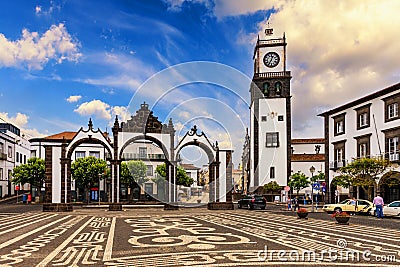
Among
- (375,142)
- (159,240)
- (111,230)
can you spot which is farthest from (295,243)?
(375,142)

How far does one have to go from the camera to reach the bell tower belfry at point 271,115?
2714 inches

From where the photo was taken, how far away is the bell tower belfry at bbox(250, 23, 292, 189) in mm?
68938

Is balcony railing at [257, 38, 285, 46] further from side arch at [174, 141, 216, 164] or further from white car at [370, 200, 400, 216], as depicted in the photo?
white car at [370, 200, 400, 216]

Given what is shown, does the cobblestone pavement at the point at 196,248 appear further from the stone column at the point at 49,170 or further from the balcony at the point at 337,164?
the balcony at the point at 337,164

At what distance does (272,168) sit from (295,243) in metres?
54.6

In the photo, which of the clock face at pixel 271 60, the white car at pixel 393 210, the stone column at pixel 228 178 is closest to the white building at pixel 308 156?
the clock face at pixel 271 60

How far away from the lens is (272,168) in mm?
69062

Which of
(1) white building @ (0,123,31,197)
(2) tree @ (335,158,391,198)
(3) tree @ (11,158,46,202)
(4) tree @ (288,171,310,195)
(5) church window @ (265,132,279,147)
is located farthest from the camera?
(5) church window @ (265,132,279,147)

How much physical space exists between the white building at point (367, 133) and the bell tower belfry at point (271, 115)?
16.3 m

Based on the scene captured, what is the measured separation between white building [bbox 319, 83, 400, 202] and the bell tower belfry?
16265 millimetres

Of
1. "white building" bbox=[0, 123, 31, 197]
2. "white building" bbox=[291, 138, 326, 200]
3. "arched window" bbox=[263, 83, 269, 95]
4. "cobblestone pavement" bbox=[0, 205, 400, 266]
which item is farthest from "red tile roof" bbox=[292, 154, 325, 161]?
"cobblestone pavement" bbox=[0, 205, 400, 266]

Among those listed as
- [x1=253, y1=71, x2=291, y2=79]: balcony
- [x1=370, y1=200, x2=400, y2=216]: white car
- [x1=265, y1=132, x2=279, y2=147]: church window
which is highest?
[x1=253, y1=71, x2=291, y2=79]: balcony

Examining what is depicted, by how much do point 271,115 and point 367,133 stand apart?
26008 millimetres

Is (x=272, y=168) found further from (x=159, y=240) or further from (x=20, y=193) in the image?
(x=159, y=240)
